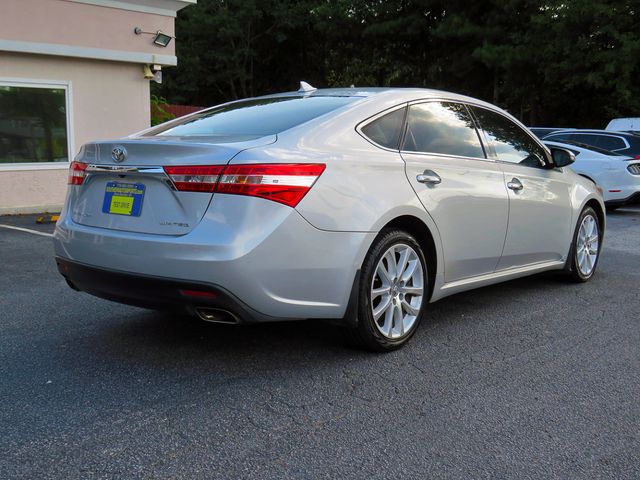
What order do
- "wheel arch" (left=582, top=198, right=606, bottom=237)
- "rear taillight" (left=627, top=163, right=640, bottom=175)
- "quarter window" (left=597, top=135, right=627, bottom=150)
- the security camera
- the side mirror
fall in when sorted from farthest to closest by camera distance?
1. "quarter window" (left=597, top=135, right=627, bottom=150)
2. "rear taillight" (left=627, top=163, right=640, bottom=175)
3. the security camera
4. "wheel arch" (left=582, top=198, right=606, bottom=237)
5. the side mirror

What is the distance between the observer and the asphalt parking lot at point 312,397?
2771 mm

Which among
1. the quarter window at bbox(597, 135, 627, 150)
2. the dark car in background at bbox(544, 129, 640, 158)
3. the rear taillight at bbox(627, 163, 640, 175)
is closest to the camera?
the rear taillight at bbox(627, 163, 640, 175)

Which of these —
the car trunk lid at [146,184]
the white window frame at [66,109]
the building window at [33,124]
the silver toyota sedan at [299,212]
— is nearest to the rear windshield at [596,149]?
the silver toyota sedan at [299,212]

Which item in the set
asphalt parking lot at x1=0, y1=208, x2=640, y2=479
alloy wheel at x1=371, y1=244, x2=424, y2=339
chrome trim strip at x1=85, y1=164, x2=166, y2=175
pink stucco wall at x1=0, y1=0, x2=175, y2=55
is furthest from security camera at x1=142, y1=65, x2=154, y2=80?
alloy wheel at x1=371, y1=244, x2=424, y2=339

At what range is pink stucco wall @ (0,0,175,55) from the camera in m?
10.7

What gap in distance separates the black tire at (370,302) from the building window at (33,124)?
8922 mm

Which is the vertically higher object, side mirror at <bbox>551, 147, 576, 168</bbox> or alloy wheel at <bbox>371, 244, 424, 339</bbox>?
side mirror at <bbox>551, 147, 576, 168</bbox>

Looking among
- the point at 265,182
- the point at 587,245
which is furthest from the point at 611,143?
the point at 265,182

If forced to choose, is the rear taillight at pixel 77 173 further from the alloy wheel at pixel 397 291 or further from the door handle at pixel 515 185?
the door handle at pixel 515 185

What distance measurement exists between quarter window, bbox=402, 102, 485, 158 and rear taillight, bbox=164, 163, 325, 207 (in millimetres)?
1062

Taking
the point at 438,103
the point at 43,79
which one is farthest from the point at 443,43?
the point at 438,103

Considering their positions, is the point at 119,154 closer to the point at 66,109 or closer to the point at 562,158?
the point at 562,158

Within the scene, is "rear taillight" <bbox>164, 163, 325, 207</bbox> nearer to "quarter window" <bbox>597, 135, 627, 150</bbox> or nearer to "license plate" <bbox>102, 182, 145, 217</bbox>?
"license plate" <bbox>102, 182, 145, 217</bbox>

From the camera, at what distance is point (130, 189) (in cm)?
368
